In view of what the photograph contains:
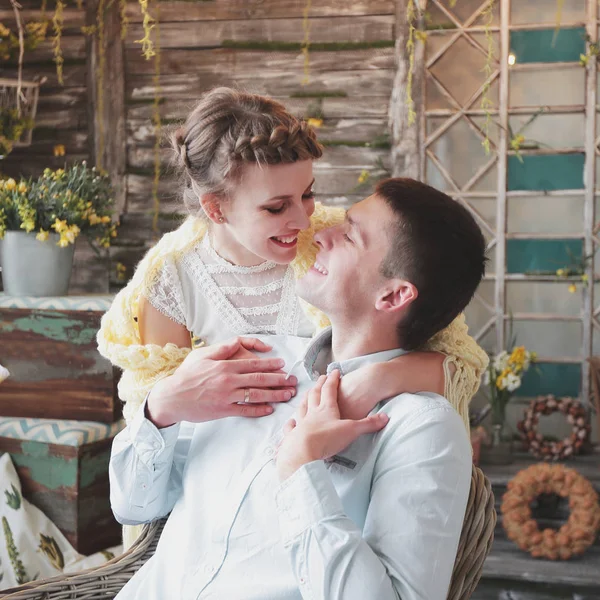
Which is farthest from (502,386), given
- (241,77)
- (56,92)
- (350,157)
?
(56,92)

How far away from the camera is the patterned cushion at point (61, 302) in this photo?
2.71m

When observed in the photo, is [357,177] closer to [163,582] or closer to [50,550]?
[50,550]

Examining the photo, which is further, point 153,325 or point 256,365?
point 153,325

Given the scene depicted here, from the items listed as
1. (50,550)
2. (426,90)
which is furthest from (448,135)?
(50,550)

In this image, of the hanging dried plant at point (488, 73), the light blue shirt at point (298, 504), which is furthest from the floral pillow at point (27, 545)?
the hanging dried plant at point (488, 73)

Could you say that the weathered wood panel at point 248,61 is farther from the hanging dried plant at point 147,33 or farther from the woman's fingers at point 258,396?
the woman's fingers at point 258,396

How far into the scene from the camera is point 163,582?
1363mm

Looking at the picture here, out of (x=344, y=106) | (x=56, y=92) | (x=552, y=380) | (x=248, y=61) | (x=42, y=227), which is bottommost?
(x=552, y=380)

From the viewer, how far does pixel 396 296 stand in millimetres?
1334

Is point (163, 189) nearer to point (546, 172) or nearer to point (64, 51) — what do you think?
point (64, 51)

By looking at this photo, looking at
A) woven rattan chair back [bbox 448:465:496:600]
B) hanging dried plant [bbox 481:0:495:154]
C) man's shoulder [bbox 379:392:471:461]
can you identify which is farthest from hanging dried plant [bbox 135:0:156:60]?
woven rattan chair back [bbox 448:465:496:600]

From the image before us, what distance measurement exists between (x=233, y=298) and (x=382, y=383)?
583 mm

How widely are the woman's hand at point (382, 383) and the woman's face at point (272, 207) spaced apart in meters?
0.37

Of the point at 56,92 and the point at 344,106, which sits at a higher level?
the point at 56,92
